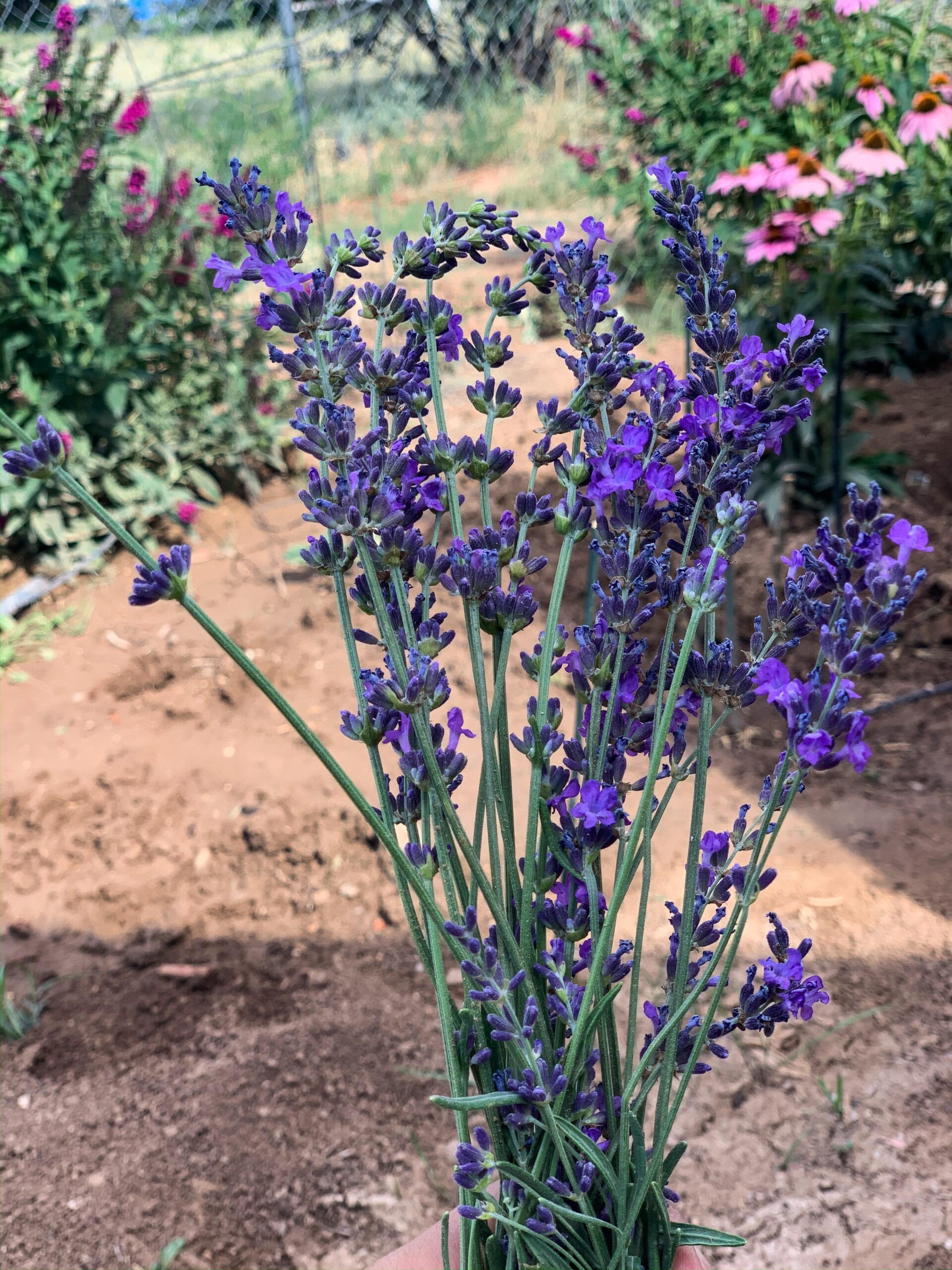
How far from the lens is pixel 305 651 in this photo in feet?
10.3

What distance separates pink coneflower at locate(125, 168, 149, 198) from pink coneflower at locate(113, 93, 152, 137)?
121mm

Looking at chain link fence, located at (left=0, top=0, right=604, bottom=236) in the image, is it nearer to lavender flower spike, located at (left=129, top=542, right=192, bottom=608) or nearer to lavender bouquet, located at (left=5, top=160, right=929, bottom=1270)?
lavender bouquet, located at (left=5, top=160, right=929, bottom=1270)

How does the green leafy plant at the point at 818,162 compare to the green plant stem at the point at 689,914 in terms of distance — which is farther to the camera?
the green leafy plant at the point at 818,162

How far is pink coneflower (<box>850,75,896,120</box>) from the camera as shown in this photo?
310 cm

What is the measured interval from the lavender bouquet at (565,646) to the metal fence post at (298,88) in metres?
4.78

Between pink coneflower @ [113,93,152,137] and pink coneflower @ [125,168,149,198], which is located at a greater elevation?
pink coneflower @ [113,93,152,137]

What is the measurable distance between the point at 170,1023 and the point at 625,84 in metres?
4.40

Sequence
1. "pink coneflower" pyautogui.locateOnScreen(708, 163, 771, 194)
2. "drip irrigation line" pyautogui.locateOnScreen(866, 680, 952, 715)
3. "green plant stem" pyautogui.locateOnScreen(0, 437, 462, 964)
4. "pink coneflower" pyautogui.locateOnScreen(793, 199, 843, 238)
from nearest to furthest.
→ "green plant stem" pyautogui.locateOnScreen(0, 437, 462, 964) → "drip irrigation line" pyautogui.locateOnScreen(866, 680, 952, 715) → "pink coneflower" pyautogui.locateOnScreen(793, 199, 843, 238) → "pink coneflower" pyautogui.locateOnScreen(708, 163, 771, 194)

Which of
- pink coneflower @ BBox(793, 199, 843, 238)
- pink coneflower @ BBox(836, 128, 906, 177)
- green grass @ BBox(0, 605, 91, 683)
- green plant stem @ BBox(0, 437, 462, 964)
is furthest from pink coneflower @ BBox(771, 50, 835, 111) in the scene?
green plant stem @ BBox(0, 437, 462, 964)

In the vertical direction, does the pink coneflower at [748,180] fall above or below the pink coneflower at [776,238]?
above

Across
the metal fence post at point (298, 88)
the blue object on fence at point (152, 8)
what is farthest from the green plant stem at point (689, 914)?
the blue object on fence at point (152, 8)

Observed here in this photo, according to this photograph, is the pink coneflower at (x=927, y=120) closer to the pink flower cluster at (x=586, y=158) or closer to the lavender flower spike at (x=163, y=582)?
the pink flower cluster at (x=586, y=158)

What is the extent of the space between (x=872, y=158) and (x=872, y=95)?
13.2 inches

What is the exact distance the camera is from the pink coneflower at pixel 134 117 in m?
3.54
